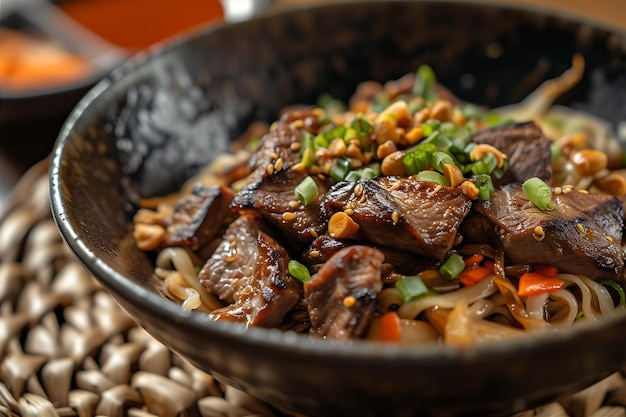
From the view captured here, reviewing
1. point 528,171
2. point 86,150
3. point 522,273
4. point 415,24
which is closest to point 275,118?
point 415,24

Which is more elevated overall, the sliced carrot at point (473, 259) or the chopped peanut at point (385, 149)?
the chopped peanut at point (385, 149)

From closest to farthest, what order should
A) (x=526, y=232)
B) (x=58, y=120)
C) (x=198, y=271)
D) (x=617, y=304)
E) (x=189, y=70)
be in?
1. (x=526, y=232)
2. (x=617, y=304)
3. (x=198, y=271)
4. (x=189, y=70)
5. (x=58, y=120)

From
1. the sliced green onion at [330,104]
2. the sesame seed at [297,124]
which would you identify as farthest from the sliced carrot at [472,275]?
the sliced green onion at [330,104]

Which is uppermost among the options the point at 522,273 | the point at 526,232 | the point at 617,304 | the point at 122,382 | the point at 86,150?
the point at 86,150

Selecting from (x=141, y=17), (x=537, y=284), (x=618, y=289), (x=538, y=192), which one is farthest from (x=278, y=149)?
(x=141, y=17)

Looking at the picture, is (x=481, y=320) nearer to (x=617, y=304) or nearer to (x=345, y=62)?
(x=617, y=304)

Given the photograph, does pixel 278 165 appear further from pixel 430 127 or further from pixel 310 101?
pixel 310 101

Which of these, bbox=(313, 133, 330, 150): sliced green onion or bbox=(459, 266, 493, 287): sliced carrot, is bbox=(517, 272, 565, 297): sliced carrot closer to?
bbox=(459, 266, 493, 287): sliced carrot

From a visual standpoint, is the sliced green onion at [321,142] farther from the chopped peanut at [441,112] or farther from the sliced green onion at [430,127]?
the chopped peanut at [441,112]
